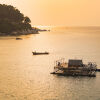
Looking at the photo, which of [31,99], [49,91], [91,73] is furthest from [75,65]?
[31,99]

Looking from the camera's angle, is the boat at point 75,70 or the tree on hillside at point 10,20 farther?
the tree on hillside at point 10,20

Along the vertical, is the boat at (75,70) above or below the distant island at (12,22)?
below

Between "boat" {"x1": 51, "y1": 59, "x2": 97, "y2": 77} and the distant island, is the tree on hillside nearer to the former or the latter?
the distant island

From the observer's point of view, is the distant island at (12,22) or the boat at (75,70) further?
the distant island at (12,22)

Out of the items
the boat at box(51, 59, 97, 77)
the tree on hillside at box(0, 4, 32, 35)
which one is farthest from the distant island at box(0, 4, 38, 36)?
the boat at box(51, 59, 97, 77)

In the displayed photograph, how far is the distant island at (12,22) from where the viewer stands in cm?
16988

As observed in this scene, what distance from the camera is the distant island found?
170 m

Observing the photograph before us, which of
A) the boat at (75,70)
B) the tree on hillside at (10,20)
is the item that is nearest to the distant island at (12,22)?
the tree on hillside at (10,20)

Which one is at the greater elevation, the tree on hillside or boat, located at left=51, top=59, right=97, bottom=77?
the tree on hillside

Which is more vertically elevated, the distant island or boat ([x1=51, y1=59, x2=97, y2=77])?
the distant island

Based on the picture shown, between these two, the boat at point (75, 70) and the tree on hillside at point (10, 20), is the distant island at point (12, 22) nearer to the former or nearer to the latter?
the tree on hillside at point (10, 20)

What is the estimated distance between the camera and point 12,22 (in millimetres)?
178750

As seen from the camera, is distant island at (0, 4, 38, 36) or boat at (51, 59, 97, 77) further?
distant island at (0, 4, 38, 36)

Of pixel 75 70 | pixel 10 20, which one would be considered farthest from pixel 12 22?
pixel 75 70
